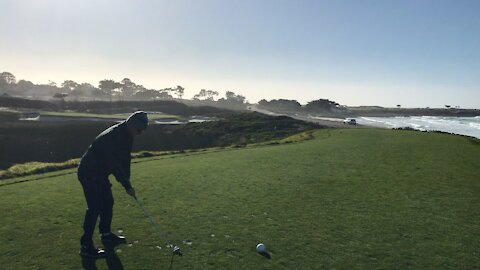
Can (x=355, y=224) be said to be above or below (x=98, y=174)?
below

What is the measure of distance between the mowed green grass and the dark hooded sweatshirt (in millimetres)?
1498

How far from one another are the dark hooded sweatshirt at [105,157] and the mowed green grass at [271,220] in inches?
59.0

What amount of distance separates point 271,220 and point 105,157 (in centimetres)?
447

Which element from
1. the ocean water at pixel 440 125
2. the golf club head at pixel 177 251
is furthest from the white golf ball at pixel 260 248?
the ocean water at pixel 440 125

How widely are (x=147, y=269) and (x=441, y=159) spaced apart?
19.9m

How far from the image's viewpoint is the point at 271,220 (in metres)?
9.95

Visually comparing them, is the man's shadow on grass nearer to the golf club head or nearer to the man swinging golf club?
the man swinging golf club

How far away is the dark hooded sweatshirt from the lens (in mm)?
7512

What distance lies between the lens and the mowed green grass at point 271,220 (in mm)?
7355

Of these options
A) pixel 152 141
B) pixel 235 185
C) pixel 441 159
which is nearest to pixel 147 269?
pixel 235 185

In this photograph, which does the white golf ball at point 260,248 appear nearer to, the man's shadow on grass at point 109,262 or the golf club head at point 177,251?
the golf club head at point 177,251

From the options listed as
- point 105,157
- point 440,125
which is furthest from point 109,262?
point 440,125

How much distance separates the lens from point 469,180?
15875 mm

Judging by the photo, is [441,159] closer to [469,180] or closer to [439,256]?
[469,180]
